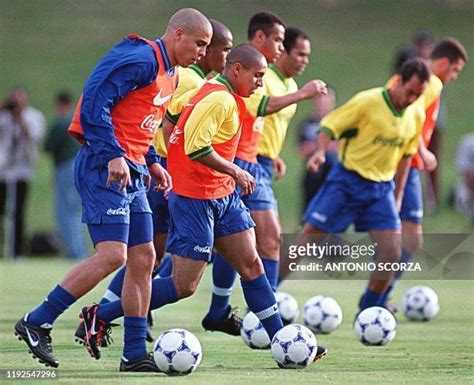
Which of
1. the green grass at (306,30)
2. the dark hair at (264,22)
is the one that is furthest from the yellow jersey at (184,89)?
the green grass at (306,30)

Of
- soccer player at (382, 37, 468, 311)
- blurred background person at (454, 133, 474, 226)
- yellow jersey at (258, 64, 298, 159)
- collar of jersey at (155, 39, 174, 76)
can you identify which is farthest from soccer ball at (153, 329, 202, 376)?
blurred background person at (454, 133, 474, 226)

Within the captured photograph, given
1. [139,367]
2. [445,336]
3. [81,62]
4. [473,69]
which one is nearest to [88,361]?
[139,367]

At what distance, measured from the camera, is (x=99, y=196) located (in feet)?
25.0

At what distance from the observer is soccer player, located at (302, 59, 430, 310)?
35.9 feet

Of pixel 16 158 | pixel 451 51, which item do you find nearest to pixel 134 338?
pixel 451 51

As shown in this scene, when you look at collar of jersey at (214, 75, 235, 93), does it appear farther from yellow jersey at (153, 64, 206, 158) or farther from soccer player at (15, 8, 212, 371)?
yellow jersey at (153, 64, 206, 158)

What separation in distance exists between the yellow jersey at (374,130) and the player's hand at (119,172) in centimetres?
390

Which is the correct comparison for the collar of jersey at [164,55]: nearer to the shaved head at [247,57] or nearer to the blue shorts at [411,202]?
the shaved head at [247,57]

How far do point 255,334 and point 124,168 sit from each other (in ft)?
7.14

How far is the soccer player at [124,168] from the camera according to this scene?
24.5ft

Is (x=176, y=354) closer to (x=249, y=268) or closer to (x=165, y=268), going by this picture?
(x=249, y=268)

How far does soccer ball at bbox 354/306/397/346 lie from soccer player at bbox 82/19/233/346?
167 cm

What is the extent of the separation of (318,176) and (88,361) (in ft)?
33.7

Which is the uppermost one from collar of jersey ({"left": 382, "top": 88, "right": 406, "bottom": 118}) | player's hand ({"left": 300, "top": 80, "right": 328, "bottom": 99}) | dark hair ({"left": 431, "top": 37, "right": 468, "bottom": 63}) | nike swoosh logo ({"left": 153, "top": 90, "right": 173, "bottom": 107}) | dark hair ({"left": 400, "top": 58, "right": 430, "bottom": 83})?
dark hair ({"left": 431, "top": 37, "right": 468, "bottom": 63})
